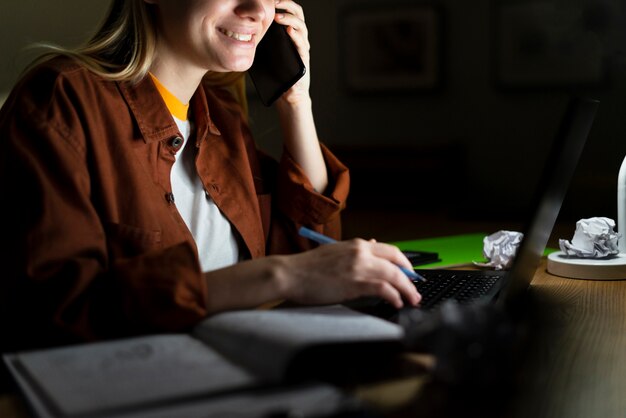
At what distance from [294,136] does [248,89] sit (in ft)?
7.77

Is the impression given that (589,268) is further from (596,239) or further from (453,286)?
(453,286)

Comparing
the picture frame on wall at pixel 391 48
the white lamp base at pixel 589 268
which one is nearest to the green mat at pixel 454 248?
the white lamp base at pixel 589 268

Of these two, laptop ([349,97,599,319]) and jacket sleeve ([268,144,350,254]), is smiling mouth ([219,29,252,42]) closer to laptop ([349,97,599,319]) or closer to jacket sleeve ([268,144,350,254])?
jacket sleeve ([268,144,350,254])

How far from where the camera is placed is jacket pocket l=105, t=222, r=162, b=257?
3.70 ft

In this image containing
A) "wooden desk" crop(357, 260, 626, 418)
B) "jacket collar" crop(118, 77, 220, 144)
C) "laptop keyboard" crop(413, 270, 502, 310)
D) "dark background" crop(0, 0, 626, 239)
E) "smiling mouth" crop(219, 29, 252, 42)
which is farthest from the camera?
"dark background" crop(0, 0, 626, 239)

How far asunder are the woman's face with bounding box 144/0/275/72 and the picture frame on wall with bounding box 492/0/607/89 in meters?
2.22

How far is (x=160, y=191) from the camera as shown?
1265mm

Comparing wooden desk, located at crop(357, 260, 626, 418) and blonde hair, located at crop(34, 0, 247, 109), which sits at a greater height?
Result: blonde hair, located at crop(34, 0, 247, 109)

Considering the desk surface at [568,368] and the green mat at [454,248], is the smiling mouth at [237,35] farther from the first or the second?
the desk surface at [568,368]

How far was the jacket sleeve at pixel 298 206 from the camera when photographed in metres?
1.55

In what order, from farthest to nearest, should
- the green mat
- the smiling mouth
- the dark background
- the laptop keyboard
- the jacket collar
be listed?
1. the dark background
2. the green mat
3. the smiling mouth
4. the jacket collar
5. the laptop keyboard

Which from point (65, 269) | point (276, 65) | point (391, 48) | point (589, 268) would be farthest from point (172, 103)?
point (391, 48)

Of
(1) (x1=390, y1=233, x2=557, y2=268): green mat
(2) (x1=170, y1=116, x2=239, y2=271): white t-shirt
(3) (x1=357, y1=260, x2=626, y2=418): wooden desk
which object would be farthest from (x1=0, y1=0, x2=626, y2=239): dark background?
(3) (x1=357, y1=260, x2=626, y2=418): wooden desk

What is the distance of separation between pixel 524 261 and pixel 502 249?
1.67 ft
